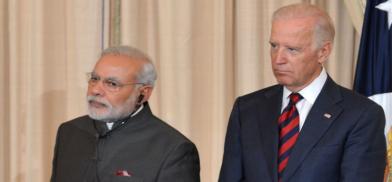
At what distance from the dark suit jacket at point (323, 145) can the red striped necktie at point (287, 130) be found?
0.02 meters

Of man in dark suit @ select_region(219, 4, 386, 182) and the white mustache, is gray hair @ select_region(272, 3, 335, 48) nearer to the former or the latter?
man in dark suit @ select_region(219, 4, 386, 182)

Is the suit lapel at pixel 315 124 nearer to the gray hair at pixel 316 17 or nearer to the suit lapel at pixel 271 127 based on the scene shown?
the suit lapel at pixel 271 127

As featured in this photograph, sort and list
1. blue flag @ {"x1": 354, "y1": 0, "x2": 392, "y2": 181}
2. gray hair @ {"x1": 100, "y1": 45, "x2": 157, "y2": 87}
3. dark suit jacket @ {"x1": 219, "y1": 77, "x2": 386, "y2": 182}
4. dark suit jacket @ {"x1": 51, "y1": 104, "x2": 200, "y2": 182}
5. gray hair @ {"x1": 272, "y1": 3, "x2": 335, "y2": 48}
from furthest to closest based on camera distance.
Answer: blue flag @ {"x1": 354, "y1": 0, "x2": 392, "y2": 181} → gray hair @ {"x1": 100, "y1": 45, "x2": 157, "y2": 87} → dark suit jacket @ {"x1": 51, "y1": 104, "x2": 200, "y2": 182} → gray hair @ {"x1": 272, "y1": 3, "x2": 335, "y2": 48} → dark suit jacket @ {"x1": 219, "y1": 77, "x2": 386, "y2": 182}

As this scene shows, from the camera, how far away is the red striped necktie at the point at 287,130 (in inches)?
109

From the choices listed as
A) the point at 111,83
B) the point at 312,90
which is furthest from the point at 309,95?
the point at 111,83

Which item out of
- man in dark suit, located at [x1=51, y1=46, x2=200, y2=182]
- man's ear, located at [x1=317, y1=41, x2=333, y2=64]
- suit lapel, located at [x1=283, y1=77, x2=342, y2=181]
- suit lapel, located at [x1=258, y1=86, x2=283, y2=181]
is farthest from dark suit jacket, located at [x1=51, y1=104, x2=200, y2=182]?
man's ear, located at [x1=317, y1=41, x2=333, y2=64]

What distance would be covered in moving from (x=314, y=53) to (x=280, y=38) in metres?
0.15

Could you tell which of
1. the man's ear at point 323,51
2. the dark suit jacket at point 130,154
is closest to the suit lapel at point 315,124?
the man's ear at point 323,51

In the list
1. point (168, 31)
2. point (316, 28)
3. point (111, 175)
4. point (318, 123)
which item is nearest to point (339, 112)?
point (318, 123)

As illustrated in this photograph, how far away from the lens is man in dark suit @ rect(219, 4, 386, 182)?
8.79ft

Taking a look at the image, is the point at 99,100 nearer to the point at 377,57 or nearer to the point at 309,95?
the point at 309,95

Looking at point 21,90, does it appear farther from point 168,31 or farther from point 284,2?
point 284,2

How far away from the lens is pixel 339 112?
2756 mm

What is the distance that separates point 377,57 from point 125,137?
56.7 inches
